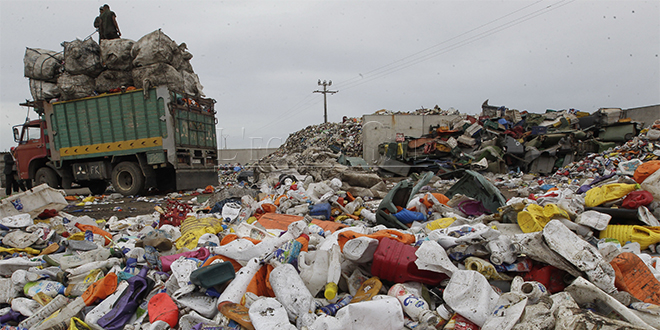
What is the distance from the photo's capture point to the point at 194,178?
841cm

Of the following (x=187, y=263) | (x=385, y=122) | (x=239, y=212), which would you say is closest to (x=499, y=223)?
(x=187, y=263)

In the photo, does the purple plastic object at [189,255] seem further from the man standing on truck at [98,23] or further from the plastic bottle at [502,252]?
the man standing on truck at [98,23]

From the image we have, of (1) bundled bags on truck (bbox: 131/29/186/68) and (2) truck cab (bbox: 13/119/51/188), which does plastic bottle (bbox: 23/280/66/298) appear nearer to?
(1) bundled bags on truck (bbox: 131/29/186/68)

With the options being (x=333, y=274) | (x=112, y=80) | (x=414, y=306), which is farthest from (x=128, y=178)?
(x=414, y=306)

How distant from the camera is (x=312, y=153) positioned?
36.5ft

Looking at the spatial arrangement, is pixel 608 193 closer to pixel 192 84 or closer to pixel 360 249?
pixel 360 249

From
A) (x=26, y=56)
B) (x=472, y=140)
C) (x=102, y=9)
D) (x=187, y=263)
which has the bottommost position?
(x=187, y=263)

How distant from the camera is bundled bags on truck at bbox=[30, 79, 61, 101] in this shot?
27.4 feet

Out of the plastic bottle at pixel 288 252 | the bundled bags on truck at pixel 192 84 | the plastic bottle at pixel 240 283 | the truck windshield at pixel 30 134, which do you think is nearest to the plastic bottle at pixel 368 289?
the plastic bottle at pixel 288 252

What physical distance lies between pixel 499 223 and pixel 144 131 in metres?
7.74

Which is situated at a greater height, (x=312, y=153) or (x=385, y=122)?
(x=385, y=122)

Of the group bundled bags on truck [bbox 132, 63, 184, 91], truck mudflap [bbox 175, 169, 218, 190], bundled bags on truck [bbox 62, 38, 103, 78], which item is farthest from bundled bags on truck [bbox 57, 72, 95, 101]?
truck mudflap [bbox 175, 169, 218, 190]

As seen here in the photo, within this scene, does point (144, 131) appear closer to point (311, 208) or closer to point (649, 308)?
point (311, 208)

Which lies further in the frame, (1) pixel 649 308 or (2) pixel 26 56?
(2) pixel 26 56
